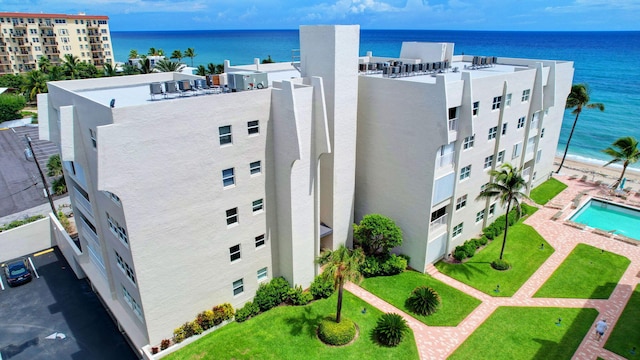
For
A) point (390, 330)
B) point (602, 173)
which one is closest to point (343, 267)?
point (390, 330)

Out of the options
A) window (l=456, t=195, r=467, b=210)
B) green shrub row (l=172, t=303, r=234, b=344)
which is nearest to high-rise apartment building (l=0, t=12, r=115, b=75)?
green shrub row (l=172, t=303, r=234, b=344)

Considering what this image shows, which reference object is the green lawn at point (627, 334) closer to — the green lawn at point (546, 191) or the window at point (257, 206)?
the green lawn at point (546, 191)

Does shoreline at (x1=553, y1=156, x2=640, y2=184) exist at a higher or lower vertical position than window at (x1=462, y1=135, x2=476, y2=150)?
lower

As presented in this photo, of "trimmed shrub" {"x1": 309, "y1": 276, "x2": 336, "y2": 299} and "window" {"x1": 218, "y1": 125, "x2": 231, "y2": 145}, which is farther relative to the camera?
"trimmed shrub" {"x1": 309, "y1": 276, "x2": 336, "y2": 299}

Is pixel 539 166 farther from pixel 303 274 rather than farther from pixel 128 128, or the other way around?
pixel 128 128

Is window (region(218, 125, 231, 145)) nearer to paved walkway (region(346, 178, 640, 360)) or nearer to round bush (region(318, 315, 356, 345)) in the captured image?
round bush (region(318, 315, 356, 345))

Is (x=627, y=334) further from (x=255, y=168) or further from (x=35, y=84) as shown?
(x=35, y=84)

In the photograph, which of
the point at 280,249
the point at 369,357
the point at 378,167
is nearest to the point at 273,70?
the point at 378,167
